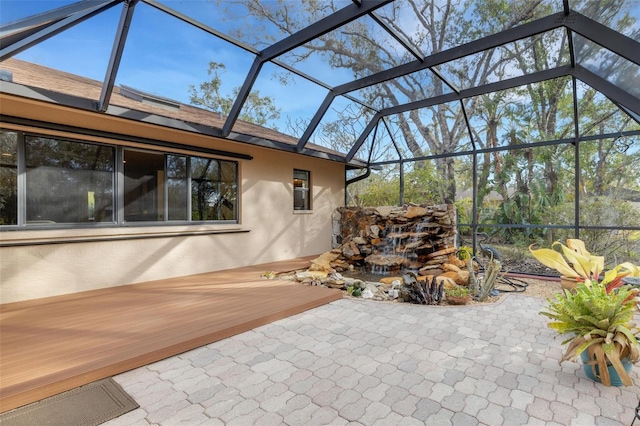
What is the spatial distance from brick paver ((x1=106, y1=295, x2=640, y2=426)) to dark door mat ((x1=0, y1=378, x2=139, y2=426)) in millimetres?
92

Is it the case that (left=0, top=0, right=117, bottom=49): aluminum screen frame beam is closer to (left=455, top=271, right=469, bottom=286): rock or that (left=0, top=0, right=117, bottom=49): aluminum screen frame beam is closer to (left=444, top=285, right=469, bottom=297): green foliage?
(left=444, top=285, right=469, bottom=297): green foliage

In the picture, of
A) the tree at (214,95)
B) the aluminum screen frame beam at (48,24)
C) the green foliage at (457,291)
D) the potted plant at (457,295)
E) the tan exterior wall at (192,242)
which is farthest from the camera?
the tree at (214,95)

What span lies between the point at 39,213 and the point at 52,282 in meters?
1.06

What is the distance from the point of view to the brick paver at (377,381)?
202 cm

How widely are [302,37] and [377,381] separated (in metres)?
4.44

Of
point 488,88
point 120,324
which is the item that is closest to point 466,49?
point 488,88

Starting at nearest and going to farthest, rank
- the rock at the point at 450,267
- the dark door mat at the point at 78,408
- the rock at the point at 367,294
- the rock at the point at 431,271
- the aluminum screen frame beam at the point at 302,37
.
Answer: the dark door mat at the point at 78,408 → the aluminum screen frame beam at the point at 302,37 → the rock at the point at 367,294 → the rock at the point at 450,267 → the rock at the point at 431,271

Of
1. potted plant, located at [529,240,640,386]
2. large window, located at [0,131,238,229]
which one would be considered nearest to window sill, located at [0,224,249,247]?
large window, located at [0,131,238,229]

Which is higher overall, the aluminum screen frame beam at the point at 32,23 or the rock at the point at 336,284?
the aluminum screen frame beam at the point at 32,23

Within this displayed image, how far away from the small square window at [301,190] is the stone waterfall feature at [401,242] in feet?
5.56

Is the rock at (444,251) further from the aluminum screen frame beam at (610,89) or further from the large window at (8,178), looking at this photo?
the large window at (8,178)

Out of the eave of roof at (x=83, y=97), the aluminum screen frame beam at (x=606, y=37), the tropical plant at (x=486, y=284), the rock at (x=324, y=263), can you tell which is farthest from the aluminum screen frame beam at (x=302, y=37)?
the tropical plant at (x=486, y=284)

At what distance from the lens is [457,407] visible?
2.10m

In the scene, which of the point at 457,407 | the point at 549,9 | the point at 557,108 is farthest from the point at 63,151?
the point at 557,108
